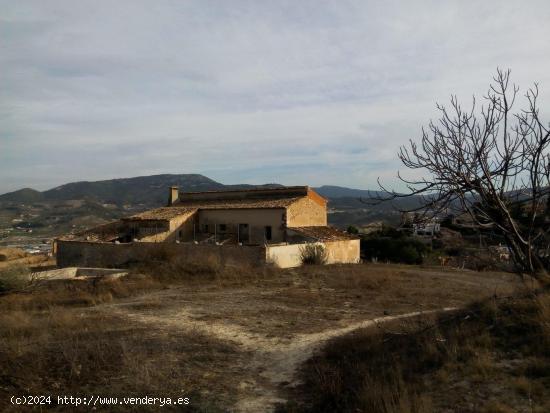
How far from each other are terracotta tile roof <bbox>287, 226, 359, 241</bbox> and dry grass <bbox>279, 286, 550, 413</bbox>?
61.6 feet

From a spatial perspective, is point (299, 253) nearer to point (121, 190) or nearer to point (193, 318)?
point (193, 318)

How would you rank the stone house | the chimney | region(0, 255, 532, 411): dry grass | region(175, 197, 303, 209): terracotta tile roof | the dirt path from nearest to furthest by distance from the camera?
the dirt path
region(0, 255, 532, 411): dry grass
the stone house
region(175, 197, 303, 209): terracotta tile roof
the chimney

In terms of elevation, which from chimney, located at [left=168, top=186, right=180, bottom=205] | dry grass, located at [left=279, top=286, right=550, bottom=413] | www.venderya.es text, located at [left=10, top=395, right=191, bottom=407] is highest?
chimney, located at [left=168, top=186, right=180, bottom=205]

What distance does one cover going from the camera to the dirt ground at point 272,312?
7980 mm

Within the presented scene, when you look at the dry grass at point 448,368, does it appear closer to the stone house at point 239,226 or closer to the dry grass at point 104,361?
the dry grass at point 104,361

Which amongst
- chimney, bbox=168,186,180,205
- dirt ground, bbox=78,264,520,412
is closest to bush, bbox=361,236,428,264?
dirt ground, bbox=78,264,520,412

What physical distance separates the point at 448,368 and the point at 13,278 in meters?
16.6

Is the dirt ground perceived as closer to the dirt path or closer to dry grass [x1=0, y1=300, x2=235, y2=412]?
the dirt path

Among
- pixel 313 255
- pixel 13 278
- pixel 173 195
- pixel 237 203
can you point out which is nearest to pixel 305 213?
pixel 237 203

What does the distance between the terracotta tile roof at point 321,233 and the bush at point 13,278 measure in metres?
14.8

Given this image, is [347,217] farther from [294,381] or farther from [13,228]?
[294,381]

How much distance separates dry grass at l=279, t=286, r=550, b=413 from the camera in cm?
576

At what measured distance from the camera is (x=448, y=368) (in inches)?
264

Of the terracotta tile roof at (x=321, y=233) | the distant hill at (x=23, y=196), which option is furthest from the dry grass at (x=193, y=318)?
the distant hill at (x=23, y=196)
